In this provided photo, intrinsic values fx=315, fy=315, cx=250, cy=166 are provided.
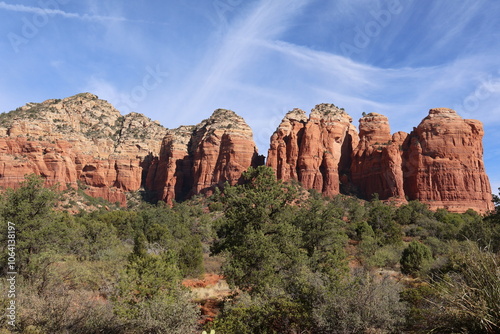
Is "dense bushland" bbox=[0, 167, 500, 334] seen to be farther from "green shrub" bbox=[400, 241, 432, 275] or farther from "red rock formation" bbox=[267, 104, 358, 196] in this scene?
"red rock formation" bbox=[267, 104, 358, 196]

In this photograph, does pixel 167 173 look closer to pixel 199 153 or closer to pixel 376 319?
pixel 199 153

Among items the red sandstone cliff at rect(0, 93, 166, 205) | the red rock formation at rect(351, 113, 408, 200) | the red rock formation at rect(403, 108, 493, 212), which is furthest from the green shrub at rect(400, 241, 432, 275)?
the red sandstone cliff at rect(0, 93, 166, 205)

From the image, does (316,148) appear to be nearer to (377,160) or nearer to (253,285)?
(377,160)

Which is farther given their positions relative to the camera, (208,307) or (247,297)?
(208,307)

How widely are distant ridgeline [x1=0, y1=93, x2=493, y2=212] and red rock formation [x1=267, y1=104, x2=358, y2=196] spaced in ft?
0.94

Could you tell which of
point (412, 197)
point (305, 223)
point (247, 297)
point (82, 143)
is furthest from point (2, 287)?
point (82, 143)

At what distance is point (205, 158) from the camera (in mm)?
94438

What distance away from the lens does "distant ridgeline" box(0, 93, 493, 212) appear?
78000mm

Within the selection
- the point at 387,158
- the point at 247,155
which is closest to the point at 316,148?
the point at 387,158

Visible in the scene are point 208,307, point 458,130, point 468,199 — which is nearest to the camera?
point 208,307

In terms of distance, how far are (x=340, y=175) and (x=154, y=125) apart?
6996 cm

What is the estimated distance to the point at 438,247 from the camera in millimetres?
36188

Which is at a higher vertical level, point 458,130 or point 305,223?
point 458,130

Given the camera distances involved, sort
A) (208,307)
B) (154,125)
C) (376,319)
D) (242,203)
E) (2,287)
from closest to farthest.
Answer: (376,319) → (2,287) → (242,203) → (208,307) → (154,125)
